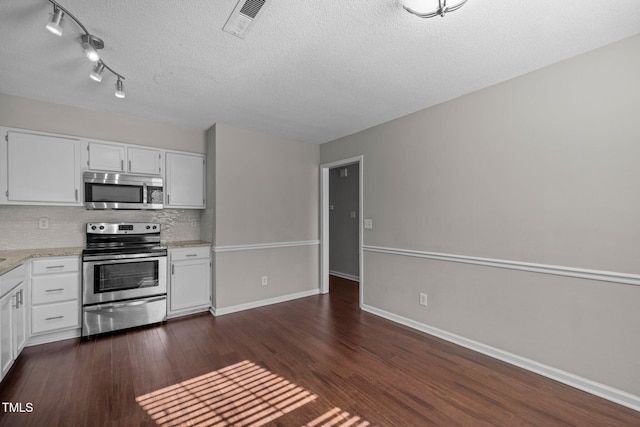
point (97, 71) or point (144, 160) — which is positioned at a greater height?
point (97, 71)

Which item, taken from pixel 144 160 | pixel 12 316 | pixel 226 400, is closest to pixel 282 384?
pixel 226 400

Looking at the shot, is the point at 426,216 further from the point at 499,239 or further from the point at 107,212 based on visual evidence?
the point at 107,212

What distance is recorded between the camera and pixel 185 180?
154 inches

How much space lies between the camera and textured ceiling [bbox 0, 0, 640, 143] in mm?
1733

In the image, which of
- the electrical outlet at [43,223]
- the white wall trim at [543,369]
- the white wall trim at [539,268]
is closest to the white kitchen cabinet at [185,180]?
the electrical outlet at [43,223]

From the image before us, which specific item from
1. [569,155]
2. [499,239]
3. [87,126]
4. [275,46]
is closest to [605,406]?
[499,239]

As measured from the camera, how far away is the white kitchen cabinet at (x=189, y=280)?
3.60 meters

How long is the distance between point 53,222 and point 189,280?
1.60 m

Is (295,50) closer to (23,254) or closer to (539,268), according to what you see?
(539,268)

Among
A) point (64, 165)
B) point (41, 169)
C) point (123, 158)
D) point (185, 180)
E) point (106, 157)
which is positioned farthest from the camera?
point (185, 180)

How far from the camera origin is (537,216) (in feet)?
7.97

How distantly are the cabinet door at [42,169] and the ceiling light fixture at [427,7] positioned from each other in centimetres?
359

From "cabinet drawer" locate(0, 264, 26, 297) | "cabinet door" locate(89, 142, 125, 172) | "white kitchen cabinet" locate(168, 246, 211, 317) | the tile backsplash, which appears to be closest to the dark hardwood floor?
"white kitchen cabinet" locate(168, 246, 211, 317)

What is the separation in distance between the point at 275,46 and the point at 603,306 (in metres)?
3.03
